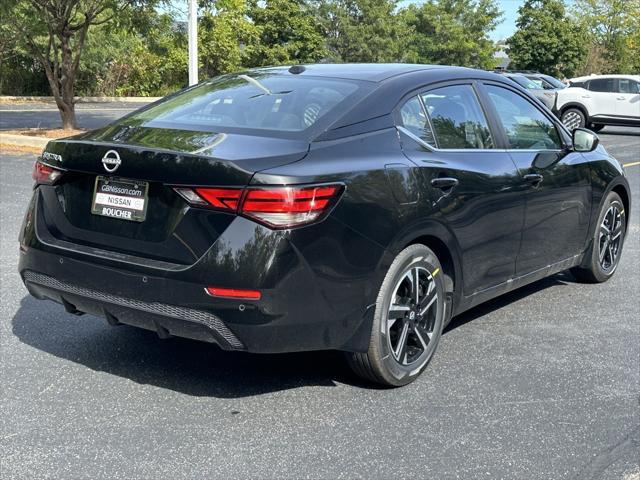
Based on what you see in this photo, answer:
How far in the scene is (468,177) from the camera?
175 inches

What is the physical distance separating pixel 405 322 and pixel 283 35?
46.9 metres

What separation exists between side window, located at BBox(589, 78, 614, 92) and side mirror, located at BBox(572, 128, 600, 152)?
1944cm

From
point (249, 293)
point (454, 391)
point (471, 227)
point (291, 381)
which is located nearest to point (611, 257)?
point (471, 227)

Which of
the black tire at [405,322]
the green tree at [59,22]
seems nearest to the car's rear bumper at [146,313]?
the black tire at [405,322]

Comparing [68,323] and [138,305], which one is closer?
[138,305]

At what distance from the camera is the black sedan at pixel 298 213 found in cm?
348

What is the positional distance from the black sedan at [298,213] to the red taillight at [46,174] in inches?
0.6

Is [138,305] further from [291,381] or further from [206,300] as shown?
[291,381]

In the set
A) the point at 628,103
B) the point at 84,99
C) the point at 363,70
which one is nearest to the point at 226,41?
the point at 84,99

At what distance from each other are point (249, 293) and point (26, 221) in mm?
1511

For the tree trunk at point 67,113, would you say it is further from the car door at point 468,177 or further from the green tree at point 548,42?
the green tree at point 548,42

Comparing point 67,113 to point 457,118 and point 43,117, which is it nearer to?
point 43,117

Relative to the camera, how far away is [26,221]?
4.25 metres

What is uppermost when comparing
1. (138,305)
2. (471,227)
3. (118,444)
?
(471,227)
